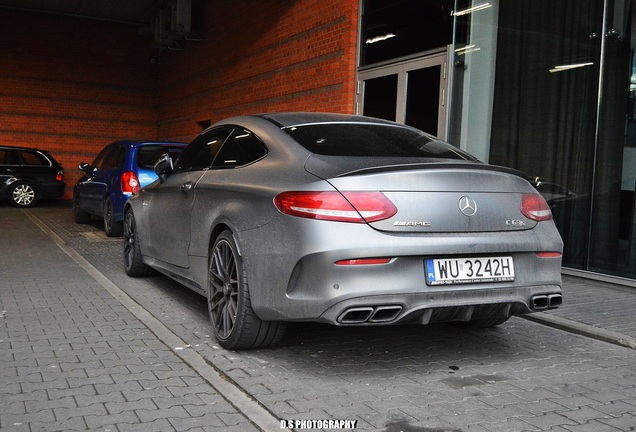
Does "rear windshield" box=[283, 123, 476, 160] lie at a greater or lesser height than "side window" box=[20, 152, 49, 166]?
greater

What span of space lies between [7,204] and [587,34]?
53.1 ft

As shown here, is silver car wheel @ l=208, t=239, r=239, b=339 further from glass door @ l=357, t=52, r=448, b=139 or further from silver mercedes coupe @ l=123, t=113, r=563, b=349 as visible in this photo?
glass door @ l=357, t=52, r=448, b=139

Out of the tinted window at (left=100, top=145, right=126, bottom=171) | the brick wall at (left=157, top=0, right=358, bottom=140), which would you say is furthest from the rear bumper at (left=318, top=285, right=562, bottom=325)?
the brick wall at (left=157, top=0, right=358, bottom=140)

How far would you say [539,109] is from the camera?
884cm

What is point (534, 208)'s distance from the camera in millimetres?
4316

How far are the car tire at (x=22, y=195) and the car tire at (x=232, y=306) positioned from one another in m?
15.1

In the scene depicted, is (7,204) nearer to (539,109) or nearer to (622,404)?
(539,109)

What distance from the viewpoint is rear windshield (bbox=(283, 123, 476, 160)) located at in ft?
14.5

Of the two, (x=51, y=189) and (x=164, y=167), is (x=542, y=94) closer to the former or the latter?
(x=164, y=167)

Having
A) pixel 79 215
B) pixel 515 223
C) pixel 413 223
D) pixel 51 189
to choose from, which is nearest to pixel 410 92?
pixel 515 223

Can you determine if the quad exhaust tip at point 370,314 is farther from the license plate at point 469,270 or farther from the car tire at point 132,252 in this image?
the car tire at point 132,252

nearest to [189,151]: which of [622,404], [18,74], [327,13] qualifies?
[622,404]

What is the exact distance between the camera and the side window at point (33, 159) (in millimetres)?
18594

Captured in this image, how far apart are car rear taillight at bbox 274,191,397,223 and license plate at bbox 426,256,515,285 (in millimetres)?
395
